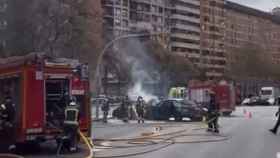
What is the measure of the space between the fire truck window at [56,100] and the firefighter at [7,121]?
1030mm

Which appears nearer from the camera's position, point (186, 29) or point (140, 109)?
point (140, 109)

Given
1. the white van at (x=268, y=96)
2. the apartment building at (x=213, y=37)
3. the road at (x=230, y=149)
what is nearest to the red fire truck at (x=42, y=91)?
the road at (x=230, y=149)

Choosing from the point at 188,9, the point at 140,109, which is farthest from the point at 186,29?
the point at 140,109

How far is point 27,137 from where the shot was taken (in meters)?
15.5

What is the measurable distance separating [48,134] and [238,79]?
349 feet

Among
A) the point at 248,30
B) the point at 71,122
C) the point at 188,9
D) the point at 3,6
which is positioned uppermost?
the point at 188,9

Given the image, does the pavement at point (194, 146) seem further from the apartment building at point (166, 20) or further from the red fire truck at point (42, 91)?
the apartment building at point (166, 20)

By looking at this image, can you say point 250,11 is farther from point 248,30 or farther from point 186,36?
point 186,36

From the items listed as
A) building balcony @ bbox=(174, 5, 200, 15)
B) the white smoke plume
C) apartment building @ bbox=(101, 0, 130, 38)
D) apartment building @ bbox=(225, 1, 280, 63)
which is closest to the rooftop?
apartment building @ bbox=(225, 1, 280, 63)

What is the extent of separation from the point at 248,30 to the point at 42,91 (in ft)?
482

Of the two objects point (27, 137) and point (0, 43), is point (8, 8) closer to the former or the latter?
point (0, 43)

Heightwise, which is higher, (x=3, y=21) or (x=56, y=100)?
(x=3, y=21)

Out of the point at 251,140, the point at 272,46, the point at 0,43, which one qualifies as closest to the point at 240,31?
the point at 272,46

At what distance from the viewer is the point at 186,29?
133 m
